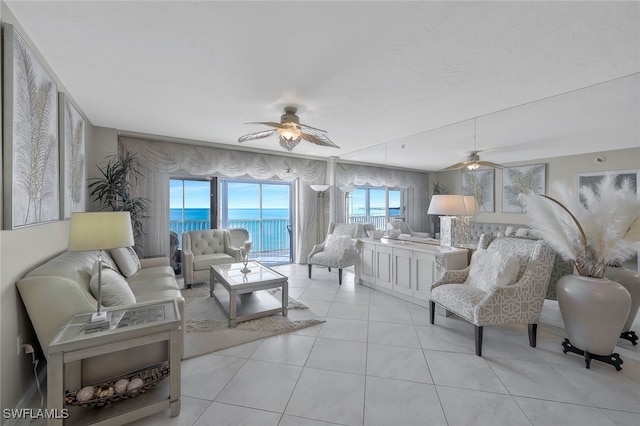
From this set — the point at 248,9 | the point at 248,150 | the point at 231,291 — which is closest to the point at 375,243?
the point at 231,291

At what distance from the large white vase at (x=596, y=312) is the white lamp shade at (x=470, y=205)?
1121 millimetres

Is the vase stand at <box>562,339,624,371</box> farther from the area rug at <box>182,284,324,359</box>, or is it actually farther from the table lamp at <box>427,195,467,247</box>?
the area rug at <box>182,284,324,359</box>

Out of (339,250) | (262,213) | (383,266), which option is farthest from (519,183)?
(262,213)

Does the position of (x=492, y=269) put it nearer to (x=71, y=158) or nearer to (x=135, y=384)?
(x=135, y=384)

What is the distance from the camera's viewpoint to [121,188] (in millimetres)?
3441

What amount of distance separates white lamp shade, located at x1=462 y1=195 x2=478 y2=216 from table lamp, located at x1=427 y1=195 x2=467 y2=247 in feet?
0.22

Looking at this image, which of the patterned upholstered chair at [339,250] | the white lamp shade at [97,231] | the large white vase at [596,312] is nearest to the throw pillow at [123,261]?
the white lamp shade at [97,231]

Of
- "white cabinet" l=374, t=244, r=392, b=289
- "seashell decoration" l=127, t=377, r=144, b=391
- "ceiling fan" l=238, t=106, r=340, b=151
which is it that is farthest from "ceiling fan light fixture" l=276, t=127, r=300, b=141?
"seashell decoration" l=127, t=377, r=144, b=391

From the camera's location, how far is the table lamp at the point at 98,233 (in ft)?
5.04

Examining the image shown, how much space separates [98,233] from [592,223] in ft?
11.6

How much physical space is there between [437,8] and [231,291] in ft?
9.39

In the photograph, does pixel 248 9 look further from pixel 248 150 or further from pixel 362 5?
pixel 248 150

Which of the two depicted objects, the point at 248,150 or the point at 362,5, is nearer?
the point at 362,5

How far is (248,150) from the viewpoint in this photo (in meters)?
4.96
